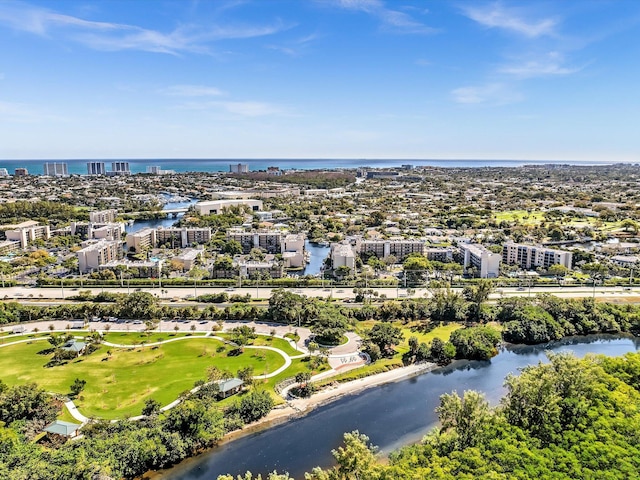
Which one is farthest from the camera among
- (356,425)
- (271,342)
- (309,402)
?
(271,342)

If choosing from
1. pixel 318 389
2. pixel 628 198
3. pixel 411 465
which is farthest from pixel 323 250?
pixel 628 198

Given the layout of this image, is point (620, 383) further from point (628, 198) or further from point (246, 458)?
point (628, 198)

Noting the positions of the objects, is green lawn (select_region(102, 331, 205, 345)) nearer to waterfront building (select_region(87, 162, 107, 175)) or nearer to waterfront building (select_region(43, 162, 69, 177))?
waterfront building (select_region(43, 162, 69, 177))

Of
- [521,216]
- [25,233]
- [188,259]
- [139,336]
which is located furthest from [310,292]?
[521,216]

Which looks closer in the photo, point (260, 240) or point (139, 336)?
point (139, 336)

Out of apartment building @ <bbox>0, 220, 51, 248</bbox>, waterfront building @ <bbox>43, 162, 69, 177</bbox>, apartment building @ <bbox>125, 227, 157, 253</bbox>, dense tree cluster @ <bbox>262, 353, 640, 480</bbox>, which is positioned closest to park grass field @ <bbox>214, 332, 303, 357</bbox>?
dense tree cluster @ <bbox>262, 353, 640, 480</bbox>

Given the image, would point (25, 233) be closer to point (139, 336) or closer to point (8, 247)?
point (8, 247)
